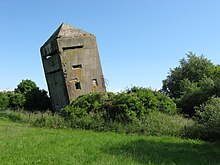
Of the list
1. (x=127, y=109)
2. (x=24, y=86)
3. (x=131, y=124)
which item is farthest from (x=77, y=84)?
(x=24, y=86)

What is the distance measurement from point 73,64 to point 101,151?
12.8 m

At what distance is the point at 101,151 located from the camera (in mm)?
10422

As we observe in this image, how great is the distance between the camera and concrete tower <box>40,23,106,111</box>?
2234 centimetres

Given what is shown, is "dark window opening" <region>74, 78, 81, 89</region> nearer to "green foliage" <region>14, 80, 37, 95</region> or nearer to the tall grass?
the tall grass

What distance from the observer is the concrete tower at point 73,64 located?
2234 cm

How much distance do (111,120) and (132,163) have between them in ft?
27.1

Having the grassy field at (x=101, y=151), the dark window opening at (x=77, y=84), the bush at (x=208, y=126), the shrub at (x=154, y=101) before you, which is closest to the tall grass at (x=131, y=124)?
the bush at (x=208, y=126)

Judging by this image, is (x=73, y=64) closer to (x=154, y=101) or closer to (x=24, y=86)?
(x=154, y=101)

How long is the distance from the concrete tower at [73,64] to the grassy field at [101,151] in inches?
359

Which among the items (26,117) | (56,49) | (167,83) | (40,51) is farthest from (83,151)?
(167,83)

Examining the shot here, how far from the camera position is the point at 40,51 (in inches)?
1028

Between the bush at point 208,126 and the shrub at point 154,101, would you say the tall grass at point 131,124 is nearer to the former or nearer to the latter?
the bush at point 208,126

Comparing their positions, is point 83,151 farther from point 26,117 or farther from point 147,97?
point 26,117

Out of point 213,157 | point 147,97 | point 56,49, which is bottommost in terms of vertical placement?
point 213,157
